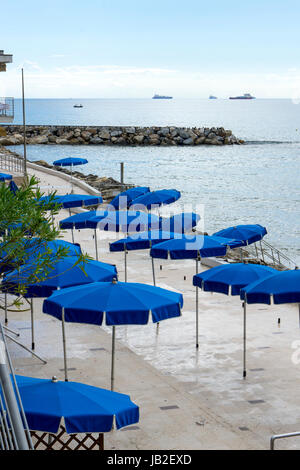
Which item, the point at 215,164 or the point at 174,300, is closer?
the point at 174,300

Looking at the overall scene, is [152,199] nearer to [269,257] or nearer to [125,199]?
[125,199]

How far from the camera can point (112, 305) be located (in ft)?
32.8

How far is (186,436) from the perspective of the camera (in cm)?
982

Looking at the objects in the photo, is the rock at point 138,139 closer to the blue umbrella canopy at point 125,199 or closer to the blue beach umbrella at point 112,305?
the blue umbrella canopy at point 125,199

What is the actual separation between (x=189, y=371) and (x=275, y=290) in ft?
8.47

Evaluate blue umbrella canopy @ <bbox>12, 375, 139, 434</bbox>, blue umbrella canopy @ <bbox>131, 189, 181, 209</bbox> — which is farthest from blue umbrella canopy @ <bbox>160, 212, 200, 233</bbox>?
blue umbrella canopy @ <bbox>12, 375, 139, 434</bbox>

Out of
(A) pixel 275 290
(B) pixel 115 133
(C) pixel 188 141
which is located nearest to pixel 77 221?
(A) pixel 275 290

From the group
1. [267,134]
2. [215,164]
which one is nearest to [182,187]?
[215,164]

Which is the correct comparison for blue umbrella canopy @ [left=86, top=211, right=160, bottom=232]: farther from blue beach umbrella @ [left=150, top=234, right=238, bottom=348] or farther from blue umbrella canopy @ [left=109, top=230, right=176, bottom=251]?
blue beach umbrella @ [left=150, top=234, right=238, bottom=348]

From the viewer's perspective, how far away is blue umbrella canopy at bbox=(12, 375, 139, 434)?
7.11 m

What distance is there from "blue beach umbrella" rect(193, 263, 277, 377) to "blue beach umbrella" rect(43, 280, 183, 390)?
5.52ft

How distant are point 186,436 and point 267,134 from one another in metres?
149

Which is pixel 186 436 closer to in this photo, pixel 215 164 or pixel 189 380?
pixel 189 380

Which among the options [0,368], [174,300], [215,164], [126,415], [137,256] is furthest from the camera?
[215,164]
